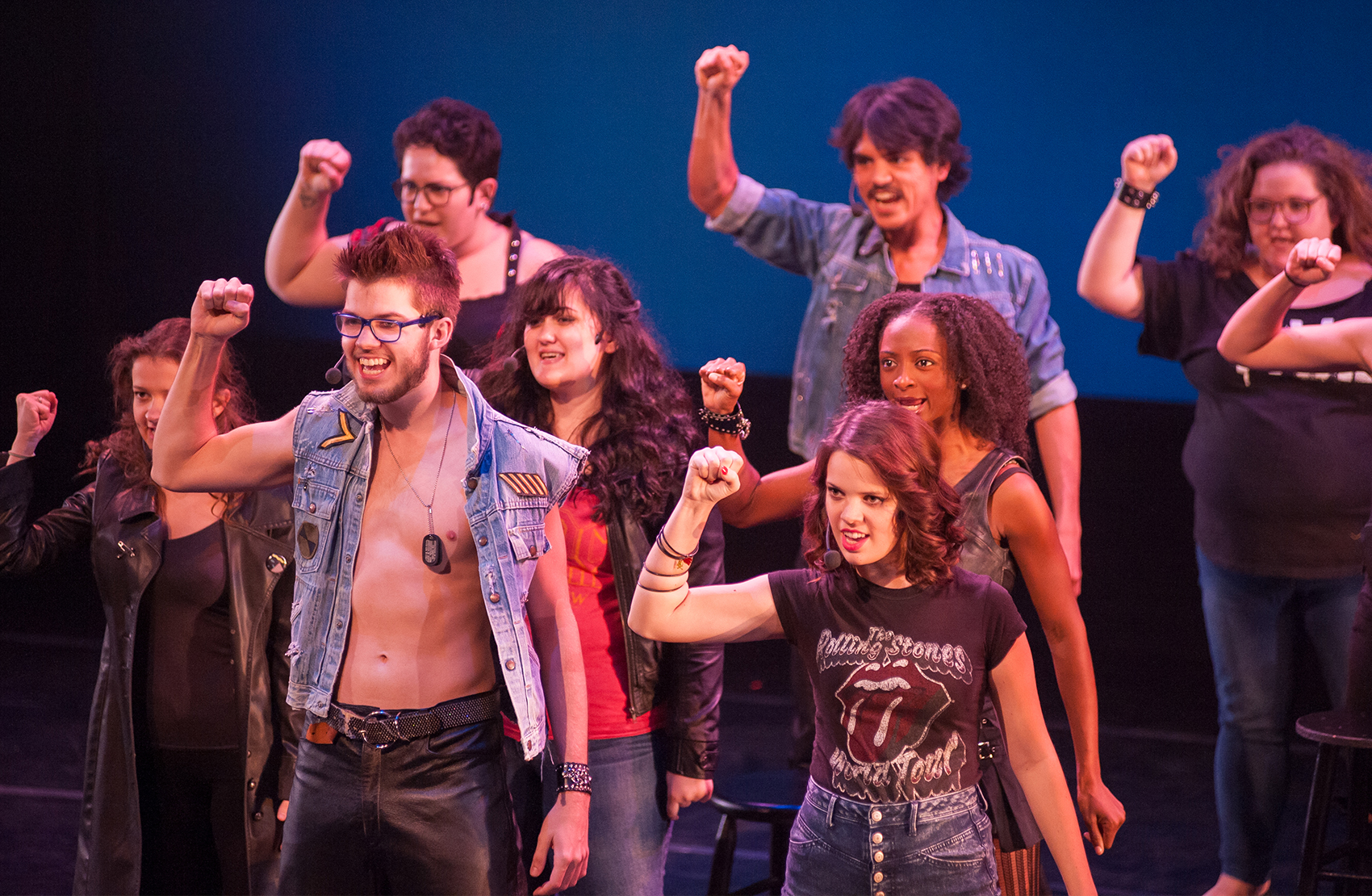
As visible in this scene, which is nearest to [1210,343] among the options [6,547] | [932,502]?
[932,502]

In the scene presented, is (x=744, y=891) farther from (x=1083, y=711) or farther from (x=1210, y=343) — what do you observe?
(x=1210, y=343)

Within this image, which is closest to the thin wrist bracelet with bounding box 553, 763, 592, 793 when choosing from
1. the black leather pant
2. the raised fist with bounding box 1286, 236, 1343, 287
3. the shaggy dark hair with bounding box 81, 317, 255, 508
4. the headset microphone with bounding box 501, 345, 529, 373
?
the black leather pant

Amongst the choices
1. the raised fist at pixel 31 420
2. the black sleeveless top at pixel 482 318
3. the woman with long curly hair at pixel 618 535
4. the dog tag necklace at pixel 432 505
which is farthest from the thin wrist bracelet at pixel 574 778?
the raised fist at pixel 31 420

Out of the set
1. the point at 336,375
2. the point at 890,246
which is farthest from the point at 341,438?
the point at 890,246

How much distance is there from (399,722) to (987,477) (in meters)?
1.12

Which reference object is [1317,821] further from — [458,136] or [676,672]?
[458,136]

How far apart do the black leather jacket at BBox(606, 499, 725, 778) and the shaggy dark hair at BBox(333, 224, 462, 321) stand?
619mm

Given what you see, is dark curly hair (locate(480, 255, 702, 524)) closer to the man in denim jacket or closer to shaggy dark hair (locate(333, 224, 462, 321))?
shaggy dark hair (locate(333, 224, 462, 321))

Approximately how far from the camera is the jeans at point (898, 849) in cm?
201

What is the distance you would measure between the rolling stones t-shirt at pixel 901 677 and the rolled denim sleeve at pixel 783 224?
1810mm

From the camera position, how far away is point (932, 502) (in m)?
2.10

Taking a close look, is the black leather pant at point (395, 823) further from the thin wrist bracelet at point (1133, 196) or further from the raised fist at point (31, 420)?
the thin wrist bracelet at point (1133, 196)

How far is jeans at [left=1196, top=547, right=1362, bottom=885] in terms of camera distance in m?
3.39

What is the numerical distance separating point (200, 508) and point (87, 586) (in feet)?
12.5
